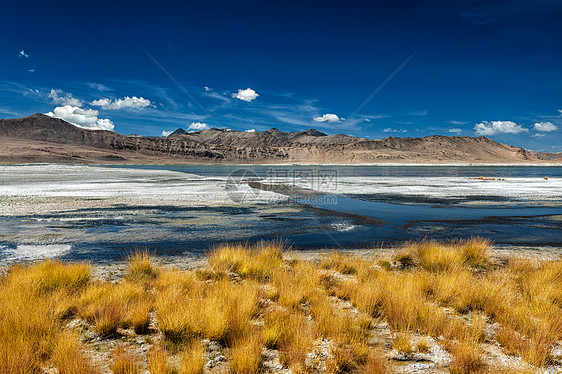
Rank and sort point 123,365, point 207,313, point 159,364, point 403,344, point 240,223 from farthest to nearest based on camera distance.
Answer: point 240,223 → point 207,313 → point 403,344 → point 123,365 → point 159,364

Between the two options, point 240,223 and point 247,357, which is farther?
point 240,223

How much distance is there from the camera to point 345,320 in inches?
184

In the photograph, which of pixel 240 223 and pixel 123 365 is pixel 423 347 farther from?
pixel 240 223

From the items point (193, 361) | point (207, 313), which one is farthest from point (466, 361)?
point (207, 313)

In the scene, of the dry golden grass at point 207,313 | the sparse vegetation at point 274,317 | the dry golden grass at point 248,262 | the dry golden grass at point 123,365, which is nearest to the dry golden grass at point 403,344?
the sparse vegetation at point 274,317

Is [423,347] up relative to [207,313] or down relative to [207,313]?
down

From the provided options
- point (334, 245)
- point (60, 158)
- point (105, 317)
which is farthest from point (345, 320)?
point (60, 158)

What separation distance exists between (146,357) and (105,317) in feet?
3.41

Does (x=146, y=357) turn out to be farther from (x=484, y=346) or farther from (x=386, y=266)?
(x=386, y=266)

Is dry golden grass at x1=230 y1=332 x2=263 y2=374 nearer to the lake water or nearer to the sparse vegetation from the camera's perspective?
the sparse vegetation

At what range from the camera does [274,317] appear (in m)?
4.80

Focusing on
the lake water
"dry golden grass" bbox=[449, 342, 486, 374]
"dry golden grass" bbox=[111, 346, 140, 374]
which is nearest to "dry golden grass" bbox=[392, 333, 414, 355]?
"dry golden grass" bbox=[449, 342, 486, 374]

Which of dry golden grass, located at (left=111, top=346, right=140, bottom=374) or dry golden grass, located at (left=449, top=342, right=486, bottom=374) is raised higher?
dry golden grass, located at (left=449, top=342, right=486, bottom=374)

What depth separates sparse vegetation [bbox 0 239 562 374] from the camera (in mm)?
3824
